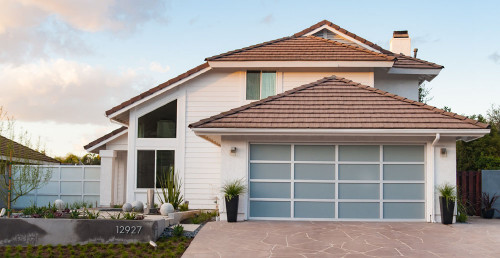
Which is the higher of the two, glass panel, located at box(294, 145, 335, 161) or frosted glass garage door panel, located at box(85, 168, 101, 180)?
glass panel, located at box(294, 145, 335, 161)

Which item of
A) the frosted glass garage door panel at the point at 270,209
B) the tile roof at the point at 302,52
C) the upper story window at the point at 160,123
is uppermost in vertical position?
the tile roof at the point at 302,52

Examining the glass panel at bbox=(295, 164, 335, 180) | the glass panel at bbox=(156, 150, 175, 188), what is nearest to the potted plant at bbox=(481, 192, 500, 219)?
the glass panel at bbox=(295, 164, 335, 180)

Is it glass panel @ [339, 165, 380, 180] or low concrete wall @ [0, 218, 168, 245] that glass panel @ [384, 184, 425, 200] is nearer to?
glass panel @ [339, 165, 380, 180]

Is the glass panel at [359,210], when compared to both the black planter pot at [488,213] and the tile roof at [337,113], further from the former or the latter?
the black planter pot at [488,213]

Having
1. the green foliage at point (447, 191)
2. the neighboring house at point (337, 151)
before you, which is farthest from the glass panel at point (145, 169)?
the green foliage at point (447, 191)

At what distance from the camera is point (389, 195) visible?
14.7 m

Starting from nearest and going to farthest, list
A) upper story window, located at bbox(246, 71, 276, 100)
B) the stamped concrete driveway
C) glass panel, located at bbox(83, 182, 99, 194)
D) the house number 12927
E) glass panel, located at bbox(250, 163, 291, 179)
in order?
the stamped concrete driveway → the house number 12927 → glass panel, located at bbox(250, 163, 291, 179) → upper story window, located at bbox(246, 71, 276, 100) → glass panel, located at bbox(83, 182, 99, 194)

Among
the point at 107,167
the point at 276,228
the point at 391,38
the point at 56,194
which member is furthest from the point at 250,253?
the point at 391,38

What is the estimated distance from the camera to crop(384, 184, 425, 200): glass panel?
14.7 m

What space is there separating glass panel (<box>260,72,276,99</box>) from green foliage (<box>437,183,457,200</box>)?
719 cm

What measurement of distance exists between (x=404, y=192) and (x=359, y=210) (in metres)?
1.33

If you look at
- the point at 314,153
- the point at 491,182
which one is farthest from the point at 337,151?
the point at 491,182

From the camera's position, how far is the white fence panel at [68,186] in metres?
21.8

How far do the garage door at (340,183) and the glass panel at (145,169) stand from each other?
215 inches
